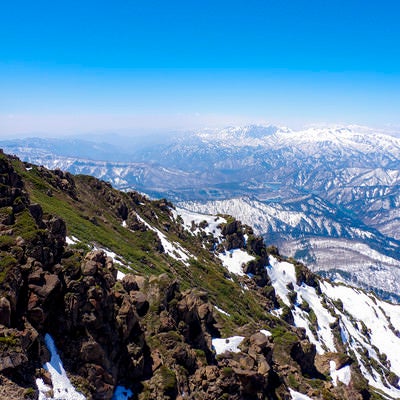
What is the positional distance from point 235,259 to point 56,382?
10532 centimetres

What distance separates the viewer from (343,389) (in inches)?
1747

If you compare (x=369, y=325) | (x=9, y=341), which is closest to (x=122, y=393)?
(x=9, y=341)

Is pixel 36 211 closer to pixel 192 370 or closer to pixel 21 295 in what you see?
pixel 21 295

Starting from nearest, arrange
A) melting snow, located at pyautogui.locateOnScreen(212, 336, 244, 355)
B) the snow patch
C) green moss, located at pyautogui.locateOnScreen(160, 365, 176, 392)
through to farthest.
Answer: green moss, located at pyautogui.locateOnScreen(160, 365, 176, 392)
melting snow, located at pyautogui.locateOnScreen(212, 336, 244, 355)
the snow patch

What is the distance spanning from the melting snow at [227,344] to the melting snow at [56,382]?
21.0m

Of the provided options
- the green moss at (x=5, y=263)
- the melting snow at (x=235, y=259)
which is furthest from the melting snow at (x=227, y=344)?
the melting snow at (x=235, y=259)

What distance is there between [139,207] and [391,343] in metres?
120

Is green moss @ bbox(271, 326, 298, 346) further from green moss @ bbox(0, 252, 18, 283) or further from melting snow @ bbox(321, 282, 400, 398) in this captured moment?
melting snow @ bbox(321, 282, 400, 398)

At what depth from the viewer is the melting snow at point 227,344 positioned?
37050 mm

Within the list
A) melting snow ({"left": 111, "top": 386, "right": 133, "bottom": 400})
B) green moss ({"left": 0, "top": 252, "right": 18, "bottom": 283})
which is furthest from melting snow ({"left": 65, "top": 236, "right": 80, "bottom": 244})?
melting snow ({"left": 111, "top": 386, "right": 133, "bottom": 400})

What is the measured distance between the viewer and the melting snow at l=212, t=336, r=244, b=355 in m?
37.0

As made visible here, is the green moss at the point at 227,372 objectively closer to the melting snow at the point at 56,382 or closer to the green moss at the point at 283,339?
the melting snow at the point at 56,382

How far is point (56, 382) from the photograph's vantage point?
1861 cm

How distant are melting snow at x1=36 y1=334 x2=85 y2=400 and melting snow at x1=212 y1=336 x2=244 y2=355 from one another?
20968mm
